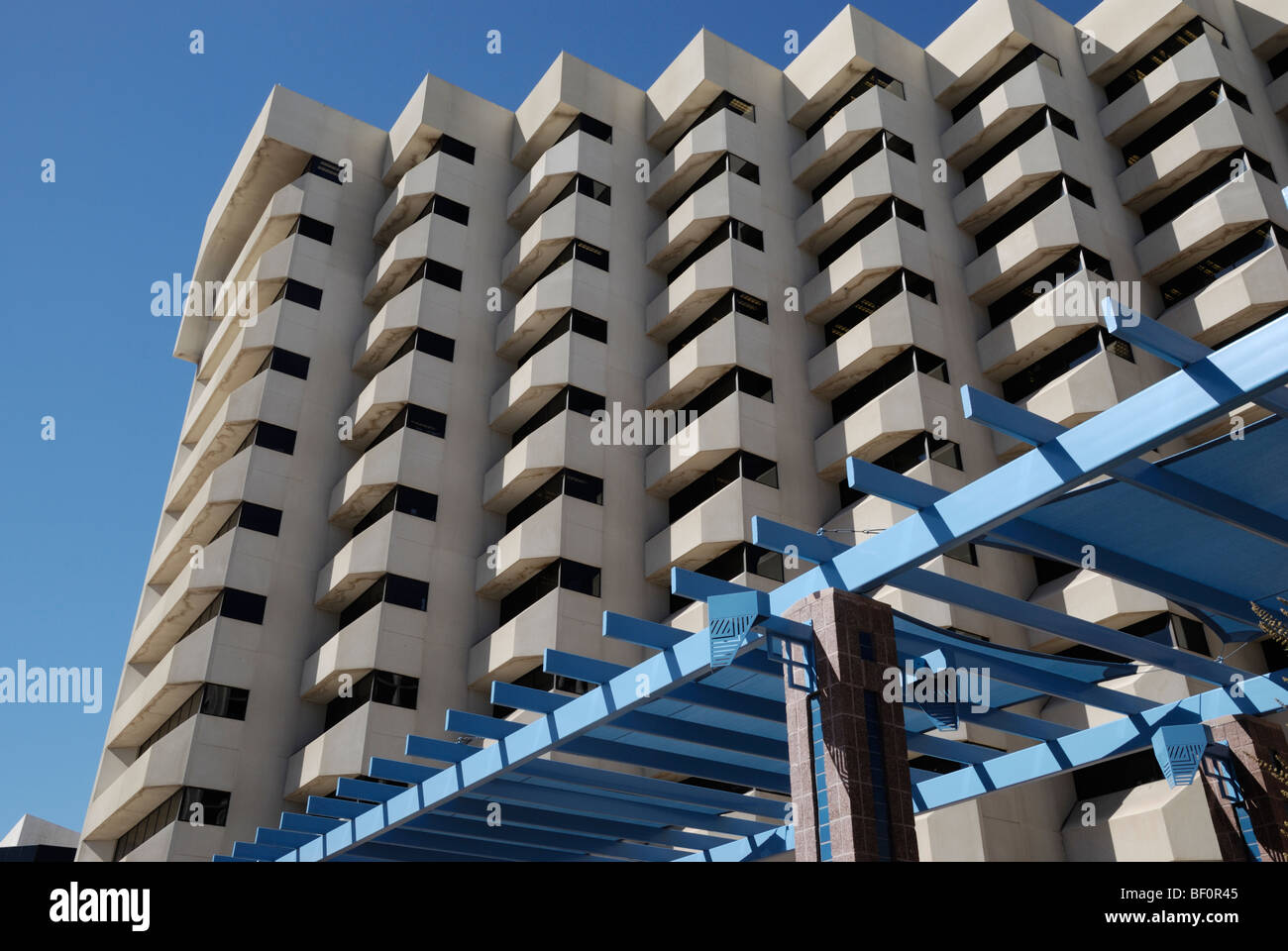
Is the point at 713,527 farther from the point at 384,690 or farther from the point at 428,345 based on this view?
the point at 428,345

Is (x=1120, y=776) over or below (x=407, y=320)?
below

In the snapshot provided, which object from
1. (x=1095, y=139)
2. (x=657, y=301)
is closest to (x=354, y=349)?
(x=657, y=301)

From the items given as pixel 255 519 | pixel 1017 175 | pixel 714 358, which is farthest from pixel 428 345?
pixel 1017 175

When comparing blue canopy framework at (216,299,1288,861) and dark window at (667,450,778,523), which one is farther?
dark window at (667,450,778,523)

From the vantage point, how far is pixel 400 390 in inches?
1452

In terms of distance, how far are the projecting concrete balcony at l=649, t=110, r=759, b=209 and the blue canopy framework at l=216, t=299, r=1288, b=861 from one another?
27.5 metres

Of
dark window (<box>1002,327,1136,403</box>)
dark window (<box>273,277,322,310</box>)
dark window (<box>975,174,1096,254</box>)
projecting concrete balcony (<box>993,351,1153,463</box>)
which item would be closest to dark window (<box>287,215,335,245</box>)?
dark window (<box>273,277,322,310</box>)

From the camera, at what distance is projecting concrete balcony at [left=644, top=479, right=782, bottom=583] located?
32688mm

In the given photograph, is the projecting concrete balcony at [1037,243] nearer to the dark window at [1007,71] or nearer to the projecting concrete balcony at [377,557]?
the dark window at [1007,71]

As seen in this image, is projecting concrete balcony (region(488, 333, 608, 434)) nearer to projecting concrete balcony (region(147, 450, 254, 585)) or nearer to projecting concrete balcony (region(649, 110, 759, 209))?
projecting concrete balcony (region(649, 110, 759, 209))

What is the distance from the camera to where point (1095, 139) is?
3831 centimetres

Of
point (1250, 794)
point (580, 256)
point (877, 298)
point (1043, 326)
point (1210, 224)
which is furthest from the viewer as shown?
point (580, 256)

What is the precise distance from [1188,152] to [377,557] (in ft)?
93.7

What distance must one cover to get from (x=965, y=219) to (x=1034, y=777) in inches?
1105
